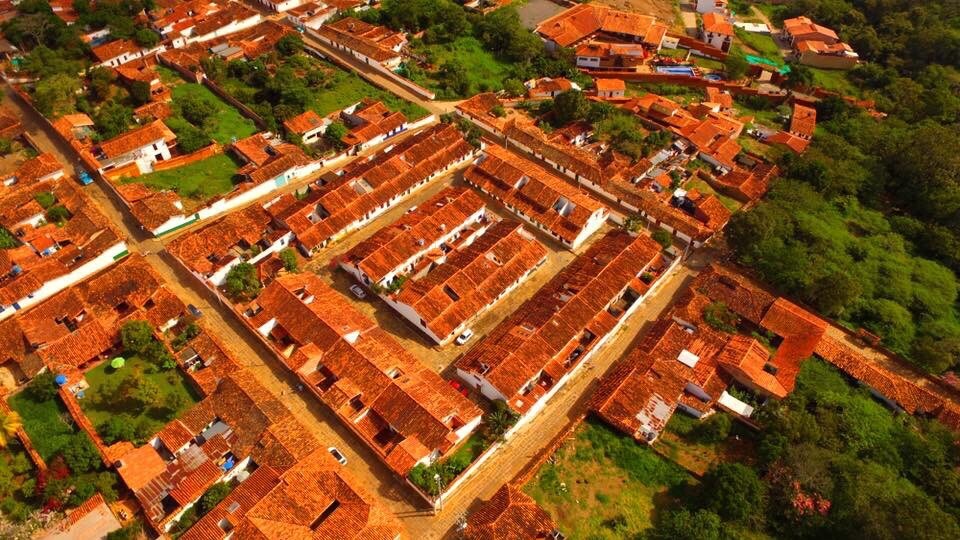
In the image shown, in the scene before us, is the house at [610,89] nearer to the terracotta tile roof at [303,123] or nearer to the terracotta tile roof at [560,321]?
the terracotta tile roof at [560,321]

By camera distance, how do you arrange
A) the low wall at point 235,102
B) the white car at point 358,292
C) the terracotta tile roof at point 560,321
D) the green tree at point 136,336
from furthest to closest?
the low wall at point 235,102 → the white car at point 358,292 → the green tree at point 136,336 → the terracotta tile roof at point 560,321

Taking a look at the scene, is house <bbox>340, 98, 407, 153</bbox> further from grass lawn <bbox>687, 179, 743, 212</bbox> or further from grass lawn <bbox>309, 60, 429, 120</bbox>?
grass lawn <bbox>687, 179, 743, 212</bbox>

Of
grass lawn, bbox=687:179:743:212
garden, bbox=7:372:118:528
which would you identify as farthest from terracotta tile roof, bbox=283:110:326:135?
grass lawn, bbox=687:179:743:212

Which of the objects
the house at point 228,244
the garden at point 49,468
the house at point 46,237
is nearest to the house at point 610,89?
the house at point 228,244

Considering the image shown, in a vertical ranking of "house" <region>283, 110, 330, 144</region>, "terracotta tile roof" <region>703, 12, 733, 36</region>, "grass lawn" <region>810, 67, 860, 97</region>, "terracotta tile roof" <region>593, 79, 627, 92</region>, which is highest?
"house" <region>283, 110, 330, 144</region>

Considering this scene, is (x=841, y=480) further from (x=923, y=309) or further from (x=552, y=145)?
(x=552, y=145)
